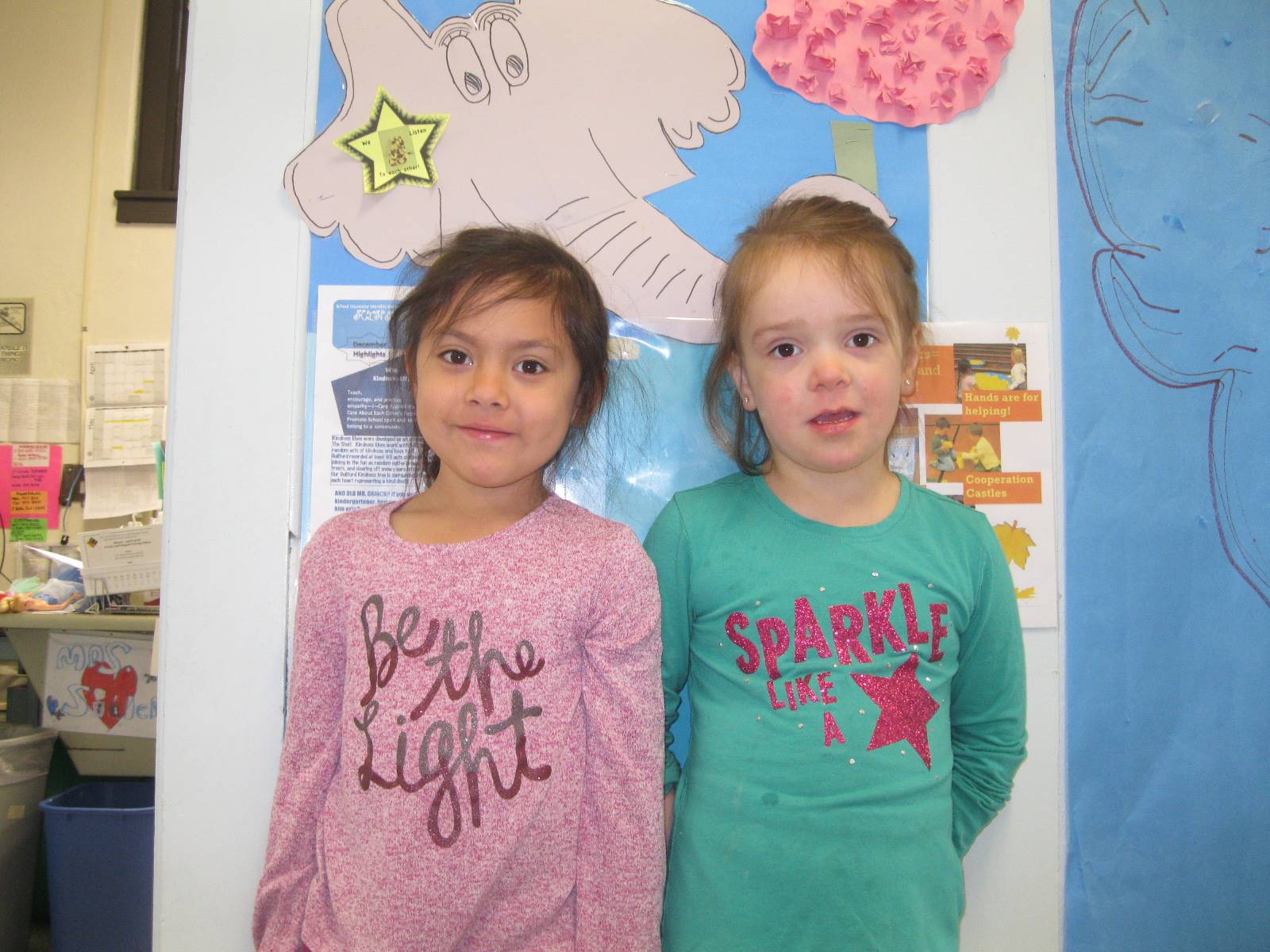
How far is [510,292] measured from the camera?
2.56 ft

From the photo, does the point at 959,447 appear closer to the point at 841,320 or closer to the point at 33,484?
the point at 841,320

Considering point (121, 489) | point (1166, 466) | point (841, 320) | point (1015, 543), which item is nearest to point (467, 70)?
point (841, 320)

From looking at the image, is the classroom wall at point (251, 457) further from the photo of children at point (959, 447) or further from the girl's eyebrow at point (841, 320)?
the girl's eyebrow at point (841, 320)

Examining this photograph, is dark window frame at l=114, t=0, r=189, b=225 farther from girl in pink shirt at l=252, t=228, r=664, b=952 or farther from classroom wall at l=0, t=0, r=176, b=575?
girl in pink shirt at l=252, t=228, r=664, b=952

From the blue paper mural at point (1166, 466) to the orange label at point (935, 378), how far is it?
7.1 inches

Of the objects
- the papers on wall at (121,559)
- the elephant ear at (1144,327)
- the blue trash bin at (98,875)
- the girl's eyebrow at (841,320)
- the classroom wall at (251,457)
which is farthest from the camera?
the papers on wall at (121,559)

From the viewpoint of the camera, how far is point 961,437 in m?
1.00

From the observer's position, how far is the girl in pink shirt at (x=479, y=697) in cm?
69

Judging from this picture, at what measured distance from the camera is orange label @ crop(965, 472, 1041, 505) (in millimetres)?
999

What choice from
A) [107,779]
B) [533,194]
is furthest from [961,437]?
[107,779]

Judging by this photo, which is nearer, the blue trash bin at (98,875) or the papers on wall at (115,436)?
the blue trash bin at (98,875)

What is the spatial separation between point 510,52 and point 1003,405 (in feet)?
2.84

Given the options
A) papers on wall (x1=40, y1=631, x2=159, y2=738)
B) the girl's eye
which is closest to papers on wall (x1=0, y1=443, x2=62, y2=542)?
papers on wall (x1=40, y1=631, x2=159, y2=738)

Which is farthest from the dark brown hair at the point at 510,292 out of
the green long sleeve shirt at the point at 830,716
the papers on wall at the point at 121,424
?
the papers on wall at the point at 121,424
